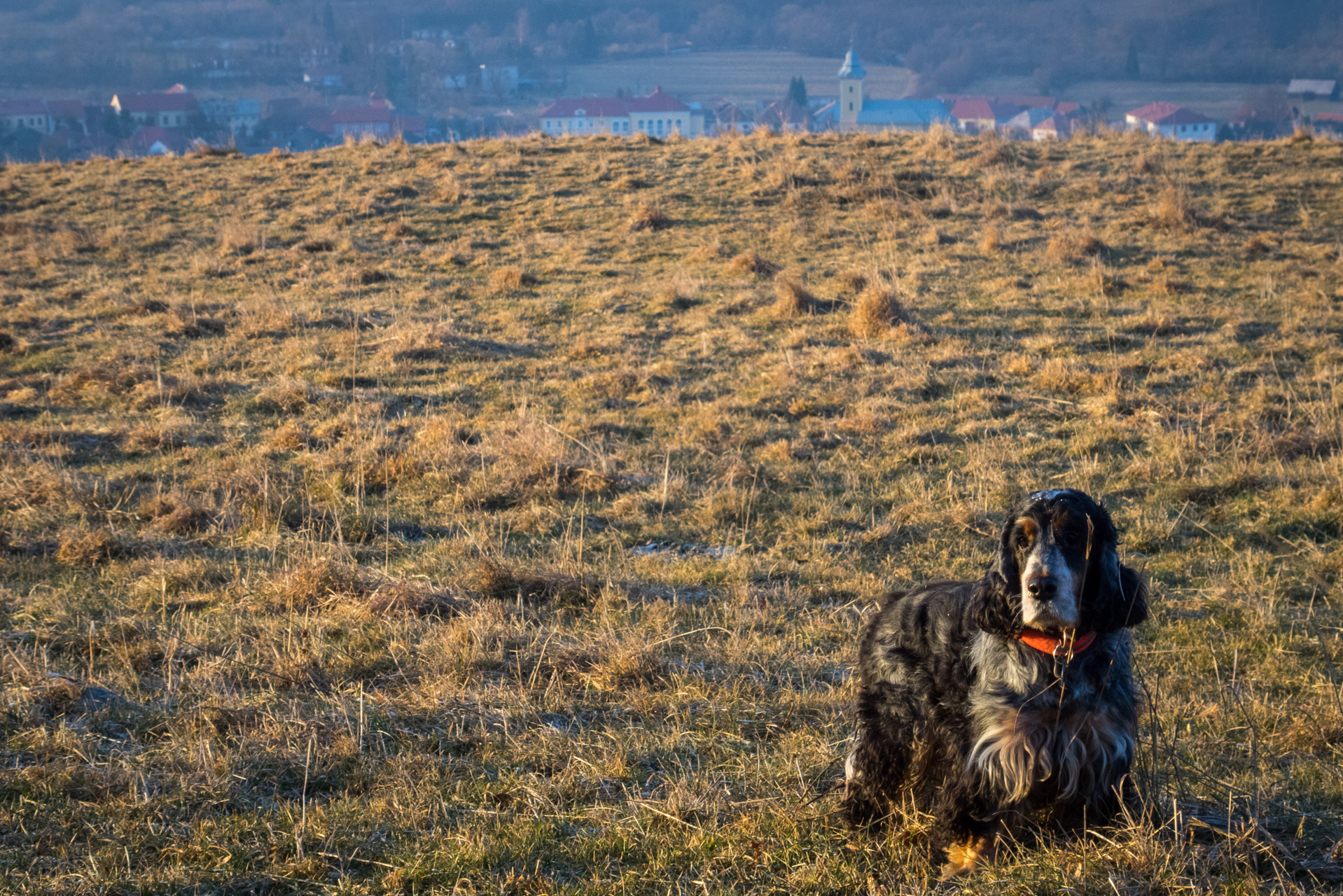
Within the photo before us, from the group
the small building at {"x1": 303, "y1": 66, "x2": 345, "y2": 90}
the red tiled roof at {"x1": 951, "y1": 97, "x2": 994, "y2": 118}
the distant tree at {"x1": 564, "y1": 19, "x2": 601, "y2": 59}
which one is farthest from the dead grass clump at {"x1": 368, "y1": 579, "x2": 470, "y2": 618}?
the distant tree at {"x1": 564, "y1": 19, "x2": 601, "y2": 59}

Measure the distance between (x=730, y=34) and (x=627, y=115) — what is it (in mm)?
103375

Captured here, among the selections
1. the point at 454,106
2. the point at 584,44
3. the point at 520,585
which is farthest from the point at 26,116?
the point at 584,44

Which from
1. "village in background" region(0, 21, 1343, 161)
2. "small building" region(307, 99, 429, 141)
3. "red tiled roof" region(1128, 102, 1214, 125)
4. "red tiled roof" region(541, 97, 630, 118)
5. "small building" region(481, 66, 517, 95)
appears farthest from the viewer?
"small building" region(481, 66, 517, 95)

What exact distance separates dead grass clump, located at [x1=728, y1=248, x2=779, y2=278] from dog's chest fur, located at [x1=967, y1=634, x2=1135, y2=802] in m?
12.8

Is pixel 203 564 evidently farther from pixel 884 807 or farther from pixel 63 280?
pixel 63 280

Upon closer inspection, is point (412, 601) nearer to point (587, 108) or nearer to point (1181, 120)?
point (1181, 120)

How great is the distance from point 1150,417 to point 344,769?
7.59 meters

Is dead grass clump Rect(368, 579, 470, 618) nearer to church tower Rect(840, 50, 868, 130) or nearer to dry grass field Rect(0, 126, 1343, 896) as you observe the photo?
dry grass field Rect(0, 126, 1343, 896)

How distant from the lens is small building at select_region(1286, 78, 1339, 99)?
94.4 metres

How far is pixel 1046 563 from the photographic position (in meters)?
2.50

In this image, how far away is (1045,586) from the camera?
2455 millimetres

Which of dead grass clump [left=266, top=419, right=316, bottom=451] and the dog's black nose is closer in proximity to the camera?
the dog's black nose

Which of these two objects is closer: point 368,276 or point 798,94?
point 368,276

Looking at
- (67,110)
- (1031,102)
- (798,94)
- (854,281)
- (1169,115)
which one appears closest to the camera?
(854,281)
